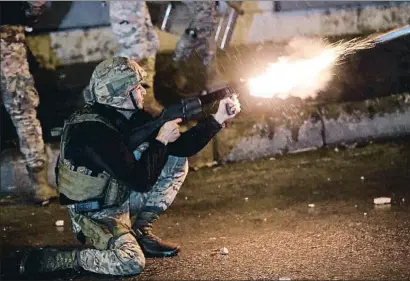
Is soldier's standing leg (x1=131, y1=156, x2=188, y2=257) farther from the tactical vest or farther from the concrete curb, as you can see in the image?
the concrete curb

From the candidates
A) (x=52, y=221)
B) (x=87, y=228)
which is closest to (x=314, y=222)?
(x=87, y=228)

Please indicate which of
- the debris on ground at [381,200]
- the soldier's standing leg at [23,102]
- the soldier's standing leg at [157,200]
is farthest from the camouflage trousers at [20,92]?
the debris on ground at [381,200]

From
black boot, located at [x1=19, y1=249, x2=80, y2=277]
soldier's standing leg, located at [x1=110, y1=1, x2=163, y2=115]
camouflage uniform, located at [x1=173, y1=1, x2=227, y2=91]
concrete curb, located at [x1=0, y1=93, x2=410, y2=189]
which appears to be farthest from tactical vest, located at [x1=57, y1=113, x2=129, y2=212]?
camouflage uniform, located at [x1=173, y1=1, x2=227, y2=91]

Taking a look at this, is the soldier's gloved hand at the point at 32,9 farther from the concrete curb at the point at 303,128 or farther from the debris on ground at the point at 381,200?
the debris on ground at the point at 381,200

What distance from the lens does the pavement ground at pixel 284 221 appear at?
4773 mm

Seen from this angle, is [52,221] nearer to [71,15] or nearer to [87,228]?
[87,228]

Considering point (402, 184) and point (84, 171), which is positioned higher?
point (402, 184)

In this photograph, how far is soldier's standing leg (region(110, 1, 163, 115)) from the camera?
6949 millimetres

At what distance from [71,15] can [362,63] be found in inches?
Answer: 156

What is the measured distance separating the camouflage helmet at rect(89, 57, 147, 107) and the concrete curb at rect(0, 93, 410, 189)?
2986 mm

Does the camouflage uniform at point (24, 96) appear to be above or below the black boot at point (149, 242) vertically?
above

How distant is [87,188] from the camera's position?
15.4 ft

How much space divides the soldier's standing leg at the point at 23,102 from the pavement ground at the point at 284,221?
0.36 m

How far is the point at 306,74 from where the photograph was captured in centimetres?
575
